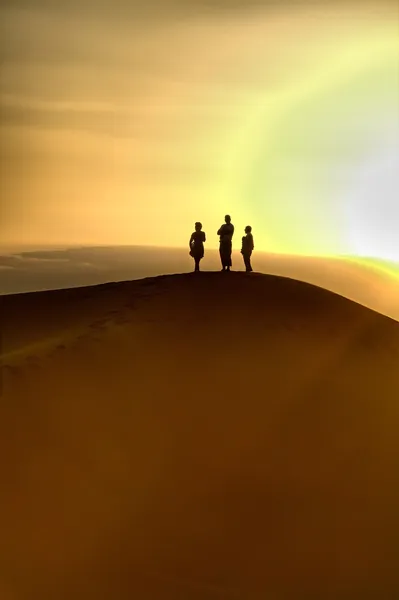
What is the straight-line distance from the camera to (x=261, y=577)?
452cm

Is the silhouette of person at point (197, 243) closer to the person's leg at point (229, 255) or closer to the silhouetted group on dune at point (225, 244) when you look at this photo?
the silhouetted group on dune at point (225, 244)

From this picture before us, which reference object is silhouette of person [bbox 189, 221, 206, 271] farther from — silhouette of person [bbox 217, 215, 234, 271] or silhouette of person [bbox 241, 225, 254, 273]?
silhouette of person [bbox 241, 225, 254, 273]

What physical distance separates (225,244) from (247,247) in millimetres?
315

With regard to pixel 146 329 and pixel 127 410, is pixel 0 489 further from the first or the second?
pixel 146 329

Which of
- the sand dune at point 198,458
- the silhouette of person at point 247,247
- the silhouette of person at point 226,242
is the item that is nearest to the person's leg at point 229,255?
the silhouette of person at point 226,242

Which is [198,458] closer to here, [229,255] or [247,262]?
[229,255]

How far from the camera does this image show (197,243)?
947 cm

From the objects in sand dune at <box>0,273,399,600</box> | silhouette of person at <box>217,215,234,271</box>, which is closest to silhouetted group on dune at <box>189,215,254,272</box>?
silhouette of person at <box>217,215,234,271</box>

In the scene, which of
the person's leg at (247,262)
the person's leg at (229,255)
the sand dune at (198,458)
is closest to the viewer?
the sand dune at (198,458)

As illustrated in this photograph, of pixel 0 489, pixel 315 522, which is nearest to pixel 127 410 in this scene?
pixel 0 489

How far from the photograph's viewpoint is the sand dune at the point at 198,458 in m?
4.54

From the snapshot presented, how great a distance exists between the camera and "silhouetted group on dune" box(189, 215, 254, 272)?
30.6 ft

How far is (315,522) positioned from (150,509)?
3.85 ft

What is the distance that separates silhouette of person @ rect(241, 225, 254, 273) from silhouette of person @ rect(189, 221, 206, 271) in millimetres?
550
